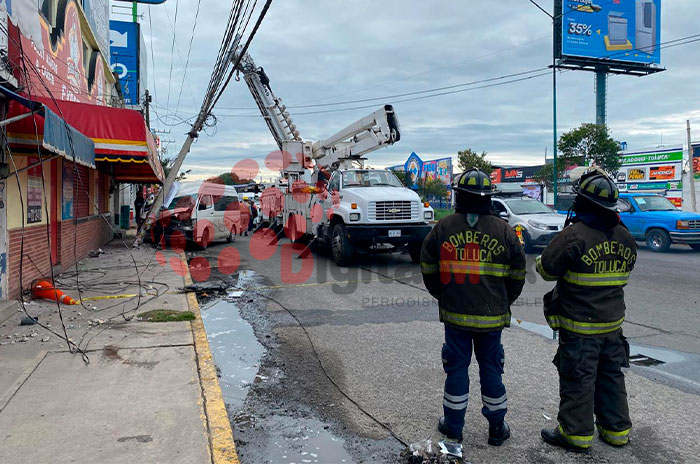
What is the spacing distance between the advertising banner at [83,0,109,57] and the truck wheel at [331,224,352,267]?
27.9 feet

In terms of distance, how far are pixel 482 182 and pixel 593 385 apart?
1.49 meters

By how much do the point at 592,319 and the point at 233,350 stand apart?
12.7 feet

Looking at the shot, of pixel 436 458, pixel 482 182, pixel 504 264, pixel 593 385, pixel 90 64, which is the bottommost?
pixel 436 458

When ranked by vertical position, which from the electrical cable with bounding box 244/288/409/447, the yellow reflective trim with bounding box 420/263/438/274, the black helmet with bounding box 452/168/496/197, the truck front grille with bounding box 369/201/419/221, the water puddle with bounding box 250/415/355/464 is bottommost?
the water puddle with bounding box 250/415/355/464

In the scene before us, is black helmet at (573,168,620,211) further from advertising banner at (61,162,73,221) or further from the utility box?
the utility box

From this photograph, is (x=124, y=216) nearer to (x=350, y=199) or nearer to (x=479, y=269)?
(x=350, y=199)

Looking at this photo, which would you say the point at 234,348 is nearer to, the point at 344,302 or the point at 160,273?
the point at 344,302

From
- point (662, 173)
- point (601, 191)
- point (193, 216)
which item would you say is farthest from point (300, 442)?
point (662, 173)

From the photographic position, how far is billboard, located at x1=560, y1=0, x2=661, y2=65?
43.7 m

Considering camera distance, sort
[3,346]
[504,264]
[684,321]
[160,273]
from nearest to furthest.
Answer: [504,264], [3,346], [684,321], [160,273]

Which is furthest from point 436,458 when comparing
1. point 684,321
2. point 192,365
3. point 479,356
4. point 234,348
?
point 684,321

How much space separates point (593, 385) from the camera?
134 inches

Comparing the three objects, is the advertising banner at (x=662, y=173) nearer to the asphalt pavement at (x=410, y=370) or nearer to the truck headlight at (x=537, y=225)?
the truck headlight at (x=537, y=225)

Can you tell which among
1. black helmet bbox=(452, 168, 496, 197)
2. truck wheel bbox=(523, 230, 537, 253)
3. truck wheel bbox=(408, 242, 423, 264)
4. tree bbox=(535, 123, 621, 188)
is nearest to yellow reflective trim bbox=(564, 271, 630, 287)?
black helmet bbox=(452, 168, 496, 197)
